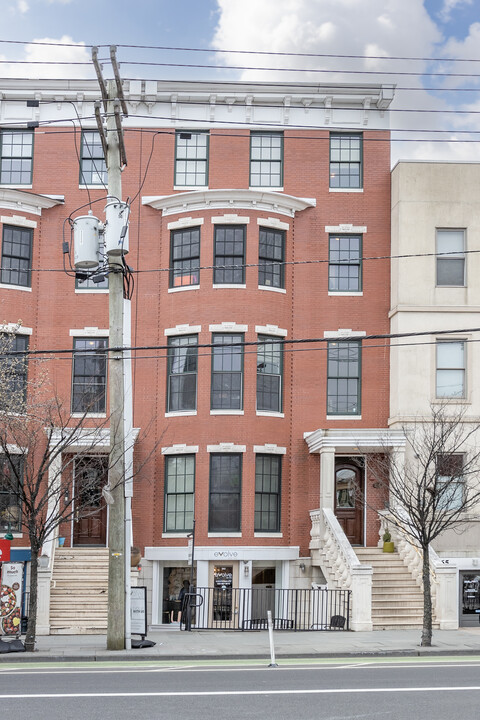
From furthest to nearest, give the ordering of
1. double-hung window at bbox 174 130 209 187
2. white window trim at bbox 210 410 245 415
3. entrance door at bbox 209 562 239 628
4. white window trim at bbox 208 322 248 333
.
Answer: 1. double-hung window at bbox 174 130 209 187
2. white window trim at bbox 208 322 248 333
3. white window trim at bbox 210 410 245 415
4. entrance door at bbox 209 562 239 628

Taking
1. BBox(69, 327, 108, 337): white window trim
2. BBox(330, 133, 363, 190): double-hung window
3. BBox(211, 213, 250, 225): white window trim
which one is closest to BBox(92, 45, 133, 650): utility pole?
BBox(211, 213, 250, 225): white window trim

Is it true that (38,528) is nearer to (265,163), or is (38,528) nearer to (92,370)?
(92,370)

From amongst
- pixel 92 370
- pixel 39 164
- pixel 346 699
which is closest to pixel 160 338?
pixel 92 370

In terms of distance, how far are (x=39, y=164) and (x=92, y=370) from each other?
646 centimetres

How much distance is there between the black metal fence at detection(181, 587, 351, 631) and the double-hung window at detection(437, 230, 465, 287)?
31.9 feet

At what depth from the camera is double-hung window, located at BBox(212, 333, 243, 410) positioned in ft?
97.0


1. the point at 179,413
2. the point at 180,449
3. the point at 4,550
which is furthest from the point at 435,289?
the point at 4,550

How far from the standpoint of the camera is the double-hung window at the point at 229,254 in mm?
29953

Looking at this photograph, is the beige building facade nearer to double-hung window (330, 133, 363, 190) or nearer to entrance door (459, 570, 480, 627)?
double-hung window (330, 133, 363, 190)

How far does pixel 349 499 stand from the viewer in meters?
30.6

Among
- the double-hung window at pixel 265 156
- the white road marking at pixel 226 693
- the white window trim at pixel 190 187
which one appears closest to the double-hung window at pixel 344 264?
the double-hung window at pixel 265 156

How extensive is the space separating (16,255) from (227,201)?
6391 mm

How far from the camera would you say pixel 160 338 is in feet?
99.9

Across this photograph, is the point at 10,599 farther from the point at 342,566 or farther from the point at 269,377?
the point at 269,377
